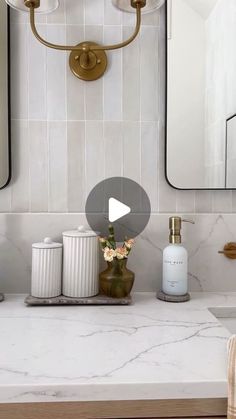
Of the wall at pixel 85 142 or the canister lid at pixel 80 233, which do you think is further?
the wall at pixel 85 142

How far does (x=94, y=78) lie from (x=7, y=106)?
0.89ft

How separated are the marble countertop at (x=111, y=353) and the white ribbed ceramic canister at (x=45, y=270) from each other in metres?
0.07

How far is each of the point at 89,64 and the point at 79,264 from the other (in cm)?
59

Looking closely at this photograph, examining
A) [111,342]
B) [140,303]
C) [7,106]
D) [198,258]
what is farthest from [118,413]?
[7,106]

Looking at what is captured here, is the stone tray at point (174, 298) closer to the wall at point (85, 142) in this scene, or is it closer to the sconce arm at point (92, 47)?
the wall at point (85, 142)

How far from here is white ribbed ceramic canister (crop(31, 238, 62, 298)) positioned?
3.73 feet

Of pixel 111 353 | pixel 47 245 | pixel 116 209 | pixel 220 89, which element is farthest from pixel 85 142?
pixel 111 353

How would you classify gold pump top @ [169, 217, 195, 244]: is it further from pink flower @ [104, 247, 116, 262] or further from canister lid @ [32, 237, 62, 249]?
canister lid @ [32, 237, 62, 249]

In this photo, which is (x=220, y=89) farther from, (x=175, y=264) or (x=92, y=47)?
(x=175, y=264)

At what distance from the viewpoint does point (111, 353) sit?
2.56 ft

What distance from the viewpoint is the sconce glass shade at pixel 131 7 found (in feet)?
3.92
